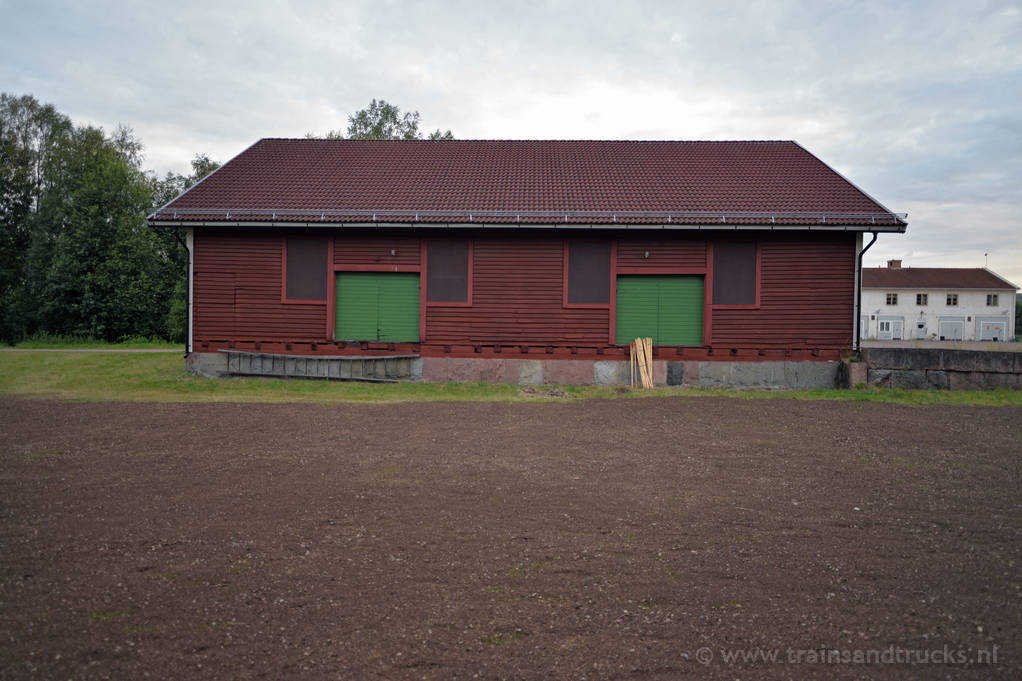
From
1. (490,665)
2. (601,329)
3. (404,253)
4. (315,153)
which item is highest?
(315,153)

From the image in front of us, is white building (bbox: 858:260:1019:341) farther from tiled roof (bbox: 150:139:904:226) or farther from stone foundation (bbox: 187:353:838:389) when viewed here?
stone foundation (bbox: 187:353:838:389)

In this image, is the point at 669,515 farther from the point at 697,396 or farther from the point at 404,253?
the point at 404,253

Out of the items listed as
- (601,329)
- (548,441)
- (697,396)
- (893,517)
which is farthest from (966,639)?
(601,329)

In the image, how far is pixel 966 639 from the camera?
336cm

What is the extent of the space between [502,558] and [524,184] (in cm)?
1543

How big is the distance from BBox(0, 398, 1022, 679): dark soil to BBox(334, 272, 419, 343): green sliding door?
8.31m

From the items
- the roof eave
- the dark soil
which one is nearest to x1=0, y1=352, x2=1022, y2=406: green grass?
the roof eave

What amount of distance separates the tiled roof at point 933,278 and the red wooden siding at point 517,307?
180ft

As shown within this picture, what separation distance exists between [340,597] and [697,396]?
1145cm

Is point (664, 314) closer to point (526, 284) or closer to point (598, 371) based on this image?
point (598, 371)

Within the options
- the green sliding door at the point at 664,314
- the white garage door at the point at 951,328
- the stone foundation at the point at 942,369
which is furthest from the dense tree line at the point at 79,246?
the white garage door at the point at 951,328

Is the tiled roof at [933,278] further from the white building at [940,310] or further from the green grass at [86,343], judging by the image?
the green grass at [86,343]

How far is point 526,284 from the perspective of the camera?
16.9 metres

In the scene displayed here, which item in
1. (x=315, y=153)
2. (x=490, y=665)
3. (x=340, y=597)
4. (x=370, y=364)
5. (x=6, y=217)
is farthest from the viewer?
(x=6, y=217)
